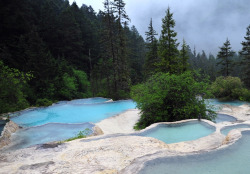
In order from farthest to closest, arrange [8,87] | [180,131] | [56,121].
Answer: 1. [56,121]
2. [8,87]
3. [180,131]

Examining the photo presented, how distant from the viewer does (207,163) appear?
3533 millimetres

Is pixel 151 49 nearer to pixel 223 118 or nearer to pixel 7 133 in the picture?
pixel 223 118

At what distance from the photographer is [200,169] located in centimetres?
334

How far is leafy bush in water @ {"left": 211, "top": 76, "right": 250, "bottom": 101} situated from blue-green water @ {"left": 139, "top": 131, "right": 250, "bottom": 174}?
15.2m

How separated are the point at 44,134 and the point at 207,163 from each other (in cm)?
749

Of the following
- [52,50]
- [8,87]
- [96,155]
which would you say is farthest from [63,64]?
[96,155]

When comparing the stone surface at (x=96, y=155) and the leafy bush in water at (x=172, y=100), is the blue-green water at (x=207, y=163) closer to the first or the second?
the stone surface at (x=96, y=155)

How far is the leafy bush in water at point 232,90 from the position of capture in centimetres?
1708

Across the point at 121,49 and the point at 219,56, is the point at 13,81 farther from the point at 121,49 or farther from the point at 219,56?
the point at 219,56

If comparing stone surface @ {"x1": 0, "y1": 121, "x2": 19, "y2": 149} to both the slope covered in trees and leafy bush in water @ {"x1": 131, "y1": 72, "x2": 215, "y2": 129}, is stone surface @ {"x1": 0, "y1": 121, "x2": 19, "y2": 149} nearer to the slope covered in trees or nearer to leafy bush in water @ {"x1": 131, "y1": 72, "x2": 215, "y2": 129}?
the slope covered in trees

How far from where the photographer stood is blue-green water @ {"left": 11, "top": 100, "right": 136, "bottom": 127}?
1125cm

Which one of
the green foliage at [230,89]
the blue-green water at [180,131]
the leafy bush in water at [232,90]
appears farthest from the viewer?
the green foliage at [230,89]

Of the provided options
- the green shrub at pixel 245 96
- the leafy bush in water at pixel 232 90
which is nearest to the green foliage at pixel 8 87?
the leafy bush in water at pixel 232 90

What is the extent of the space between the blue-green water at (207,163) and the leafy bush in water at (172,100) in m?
4.53
